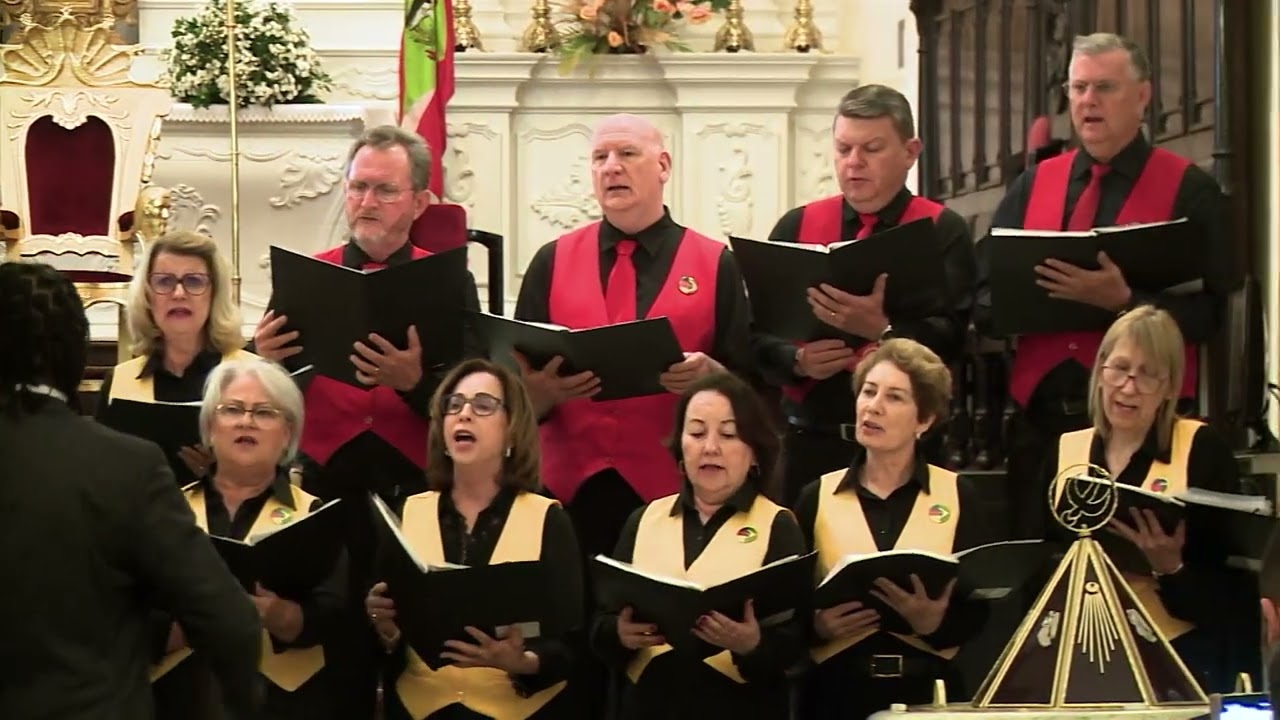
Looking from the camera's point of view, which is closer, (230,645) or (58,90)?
(230,645)

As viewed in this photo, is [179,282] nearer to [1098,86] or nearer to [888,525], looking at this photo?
[888,525]

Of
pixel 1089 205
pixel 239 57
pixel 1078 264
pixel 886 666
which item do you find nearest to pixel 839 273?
pixel 1078 264

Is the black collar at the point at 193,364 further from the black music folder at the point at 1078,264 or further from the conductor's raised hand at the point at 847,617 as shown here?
the black music folder at the point at 1078,264

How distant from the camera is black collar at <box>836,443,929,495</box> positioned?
406 cm

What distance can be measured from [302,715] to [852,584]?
3.78 feet

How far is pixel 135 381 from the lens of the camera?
13.9 feet

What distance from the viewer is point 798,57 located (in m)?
9.03

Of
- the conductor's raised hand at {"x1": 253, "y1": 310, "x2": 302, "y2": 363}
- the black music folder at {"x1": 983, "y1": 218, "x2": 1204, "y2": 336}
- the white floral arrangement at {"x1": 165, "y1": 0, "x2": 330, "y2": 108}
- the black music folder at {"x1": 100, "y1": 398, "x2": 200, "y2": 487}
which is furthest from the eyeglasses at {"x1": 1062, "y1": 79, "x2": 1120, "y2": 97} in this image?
the white floral arrangement at {"x1": 165, "y1": 0, "x2": 330, "y2": 108}

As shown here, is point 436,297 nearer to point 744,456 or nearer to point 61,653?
point 744,456

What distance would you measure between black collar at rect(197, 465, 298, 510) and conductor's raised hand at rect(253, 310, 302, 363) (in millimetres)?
280

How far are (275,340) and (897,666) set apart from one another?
1459mm

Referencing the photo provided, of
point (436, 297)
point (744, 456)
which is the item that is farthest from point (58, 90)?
point (744, 456)

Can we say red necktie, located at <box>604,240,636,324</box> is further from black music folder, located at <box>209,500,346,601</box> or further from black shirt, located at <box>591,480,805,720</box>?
black music folder, located at <box>209,500,346,601</box>

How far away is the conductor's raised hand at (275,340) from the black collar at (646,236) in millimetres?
732
